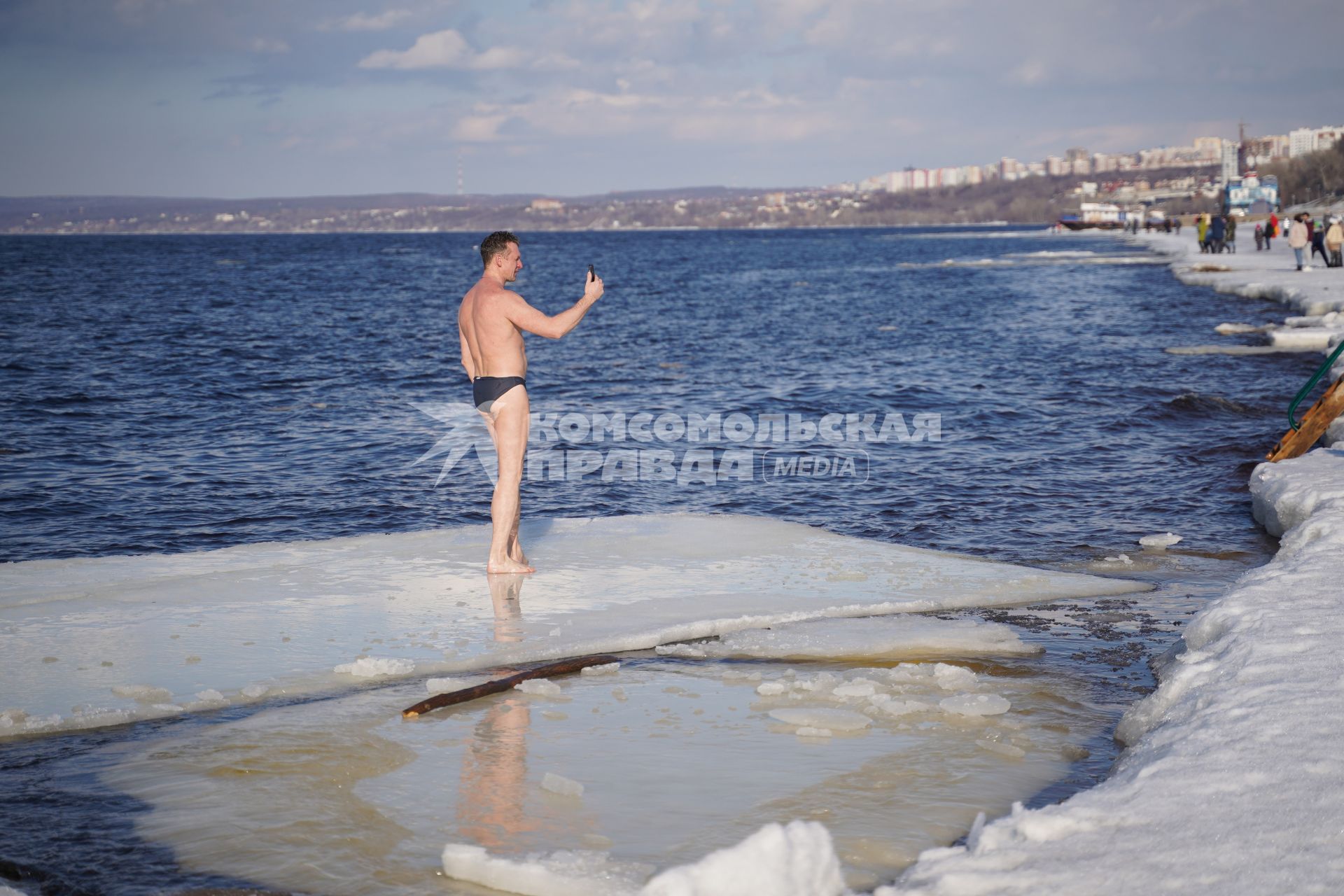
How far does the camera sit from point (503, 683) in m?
5.42

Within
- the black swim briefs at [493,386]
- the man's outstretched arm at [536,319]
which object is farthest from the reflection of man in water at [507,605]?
the man's outstretched arm at [536,319]

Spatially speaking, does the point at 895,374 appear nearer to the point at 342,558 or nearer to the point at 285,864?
the point at 342,558

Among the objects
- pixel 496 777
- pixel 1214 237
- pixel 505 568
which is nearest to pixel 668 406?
pixel 505 568

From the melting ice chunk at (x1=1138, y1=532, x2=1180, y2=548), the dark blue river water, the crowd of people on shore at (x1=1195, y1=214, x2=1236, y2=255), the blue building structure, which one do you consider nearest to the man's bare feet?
the dark blue river water

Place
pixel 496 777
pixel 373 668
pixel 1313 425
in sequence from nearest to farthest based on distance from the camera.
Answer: pixel 496 777 → pixel 373 668 → pixel 1313 425

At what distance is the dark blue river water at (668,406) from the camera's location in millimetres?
11273

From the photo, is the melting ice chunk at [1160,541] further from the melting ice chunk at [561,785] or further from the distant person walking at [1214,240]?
the distant person walking at [1214,240]

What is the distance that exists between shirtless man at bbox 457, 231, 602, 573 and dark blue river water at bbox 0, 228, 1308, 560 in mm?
3970

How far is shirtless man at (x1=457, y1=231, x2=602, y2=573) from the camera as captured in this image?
282 inches

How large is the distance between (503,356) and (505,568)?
142 centimetres

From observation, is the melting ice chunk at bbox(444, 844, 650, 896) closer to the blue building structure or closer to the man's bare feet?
the man's bare feet

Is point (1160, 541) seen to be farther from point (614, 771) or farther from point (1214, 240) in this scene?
point (1214, 240)

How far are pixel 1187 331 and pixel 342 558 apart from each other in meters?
25.9

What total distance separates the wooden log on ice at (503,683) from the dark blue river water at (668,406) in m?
4.57
